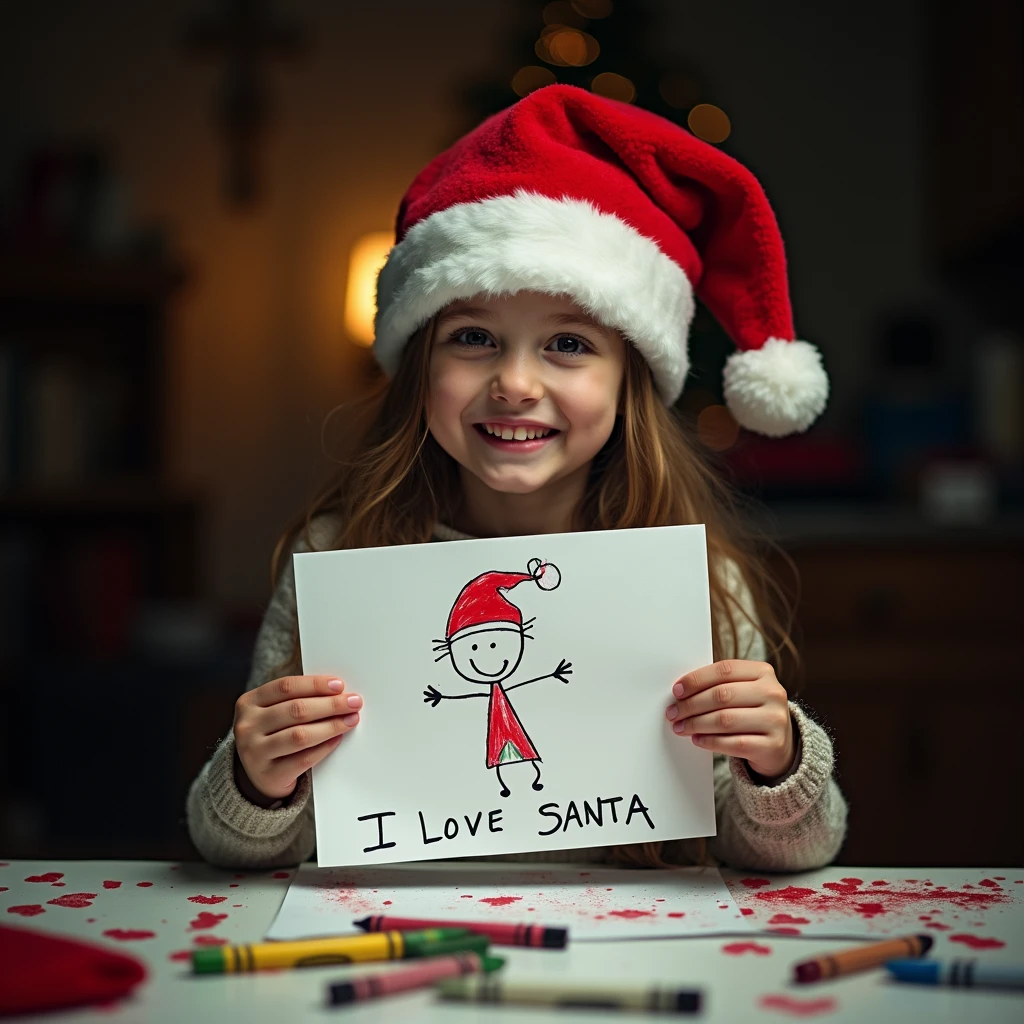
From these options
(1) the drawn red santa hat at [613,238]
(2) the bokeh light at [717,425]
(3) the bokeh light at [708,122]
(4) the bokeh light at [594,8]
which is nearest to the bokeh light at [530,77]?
(4) the bokeh light at [594,8]

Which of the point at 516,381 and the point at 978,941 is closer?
the point at 978,941

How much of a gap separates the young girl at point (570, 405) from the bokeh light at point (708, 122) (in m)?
1.45

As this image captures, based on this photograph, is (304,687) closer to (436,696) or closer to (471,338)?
(436,696)

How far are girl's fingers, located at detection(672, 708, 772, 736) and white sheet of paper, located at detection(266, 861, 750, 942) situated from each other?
0.33 feet

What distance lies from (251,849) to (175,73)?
240 cm

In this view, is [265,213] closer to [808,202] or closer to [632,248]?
[808,202]

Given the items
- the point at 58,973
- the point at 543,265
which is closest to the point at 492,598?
the point at 543,265

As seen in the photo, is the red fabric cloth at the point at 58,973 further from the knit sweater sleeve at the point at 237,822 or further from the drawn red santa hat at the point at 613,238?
the drawn red santa hat at the point at 613,238

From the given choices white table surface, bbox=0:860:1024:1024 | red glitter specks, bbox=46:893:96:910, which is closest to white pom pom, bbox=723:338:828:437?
white table surface, bbox=0:860:1024:1024

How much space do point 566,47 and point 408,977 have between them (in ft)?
6.55

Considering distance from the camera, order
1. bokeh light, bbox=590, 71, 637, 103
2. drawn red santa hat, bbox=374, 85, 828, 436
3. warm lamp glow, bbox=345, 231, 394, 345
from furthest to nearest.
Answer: warm lamp glow, bbox=345, 231, 394, 345, bokeh light, bbox=590, 71, 637, 103, drawn red santa hat, bbox=374, 85, 828, 436

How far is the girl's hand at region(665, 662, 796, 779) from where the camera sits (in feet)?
2.66

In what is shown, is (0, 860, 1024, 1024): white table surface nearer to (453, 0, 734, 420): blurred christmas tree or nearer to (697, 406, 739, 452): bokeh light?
(453, 0, 734, 420): blurred christmas tree

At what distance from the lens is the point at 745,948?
67 centimetres
